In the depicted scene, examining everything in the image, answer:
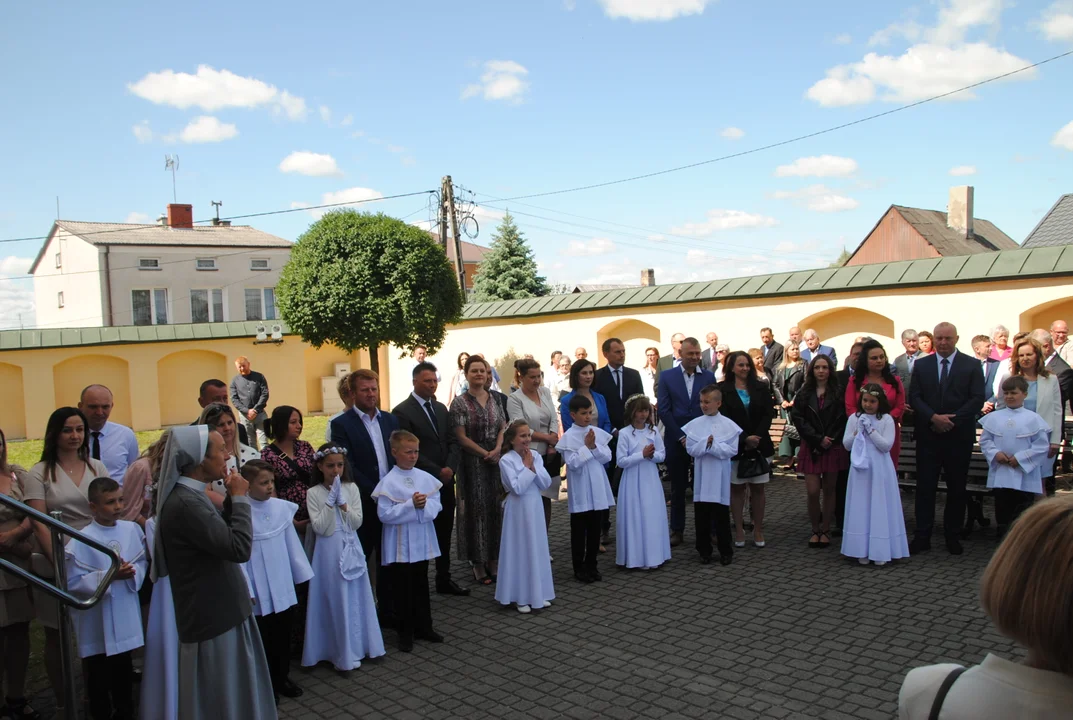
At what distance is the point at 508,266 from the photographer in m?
36.9

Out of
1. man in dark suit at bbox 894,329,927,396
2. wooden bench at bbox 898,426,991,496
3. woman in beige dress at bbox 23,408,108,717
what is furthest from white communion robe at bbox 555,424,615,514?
man in dark suit at bbox 894,329,927,396

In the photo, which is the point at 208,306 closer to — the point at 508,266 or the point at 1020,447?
the point at 508,266

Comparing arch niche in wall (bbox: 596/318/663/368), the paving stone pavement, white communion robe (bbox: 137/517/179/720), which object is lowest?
the paving stone pavement

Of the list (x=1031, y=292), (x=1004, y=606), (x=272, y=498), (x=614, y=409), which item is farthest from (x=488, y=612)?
(x=1031, y=292)

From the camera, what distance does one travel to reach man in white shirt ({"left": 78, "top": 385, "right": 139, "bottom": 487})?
5652mm

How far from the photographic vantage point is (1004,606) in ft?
4.92

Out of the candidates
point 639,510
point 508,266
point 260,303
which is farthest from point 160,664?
point 260,303

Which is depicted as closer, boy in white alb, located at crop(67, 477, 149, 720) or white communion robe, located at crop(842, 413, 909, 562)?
boy in white alb, located at crop(67, 477, 149, 720)

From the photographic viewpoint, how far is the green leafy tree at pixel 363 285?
57.8 feet

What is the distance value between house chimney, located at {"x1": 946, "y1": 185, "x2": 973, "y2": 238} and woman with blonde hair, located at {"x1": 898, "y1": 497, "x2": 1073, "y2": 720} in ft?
130

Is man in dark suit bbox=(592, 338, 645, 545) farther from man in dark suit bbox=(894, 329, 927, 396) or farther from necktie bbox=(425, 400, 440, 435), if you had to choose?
man in dark suit bbox=(894, 329, 927, 396)

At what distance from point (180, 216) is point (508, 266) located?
1766cm

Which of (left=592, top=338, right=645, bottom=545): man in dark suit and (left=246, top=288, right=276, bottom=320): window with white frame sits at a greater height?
(left=246, top=288, right=276, bottom=320): window with white frame

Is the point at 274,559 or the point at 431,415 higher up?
the point at 431,415
